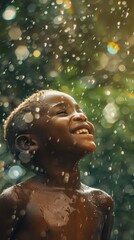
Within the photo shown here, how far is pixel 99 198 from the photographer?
2.68 m

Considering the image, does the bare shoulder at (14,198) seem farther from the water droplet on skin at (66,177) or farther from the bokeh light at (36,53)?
the bokeh light at (36,53)

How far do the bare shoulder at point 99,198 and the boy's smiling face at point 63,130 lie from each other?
252mm

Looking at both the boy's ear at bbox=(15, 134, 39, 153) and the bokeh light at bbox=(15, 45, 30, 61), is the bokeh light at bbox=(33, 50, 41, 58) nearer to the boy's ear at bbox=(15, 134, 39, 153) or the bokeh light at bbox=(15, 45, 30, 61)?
the bokeh light at bbox=(15, 45, 30, 61)

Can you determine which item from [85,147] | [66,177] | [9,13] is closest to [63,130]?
[85,147]

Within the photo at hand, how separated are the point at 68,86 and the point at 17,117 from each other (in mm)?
3736

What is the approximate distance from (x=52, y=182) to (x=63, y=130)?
282mm

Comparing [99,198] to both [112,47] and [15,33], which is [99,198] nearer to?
[112,47]

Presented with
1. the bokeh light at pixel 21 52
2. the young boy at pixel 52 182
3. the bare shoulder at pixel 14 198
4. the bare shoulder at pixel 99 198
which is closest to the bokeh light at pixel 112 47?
the bokeh light at pixel 21 52

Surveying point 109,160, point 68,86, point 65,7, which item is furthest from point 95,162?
point 65,7

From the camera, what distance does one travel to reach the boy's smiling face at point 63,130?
2.53m

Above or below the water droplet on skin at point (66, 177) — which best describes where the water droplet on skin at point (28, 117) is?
above

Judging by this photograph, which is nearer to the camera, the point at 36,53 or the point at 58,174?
the point at 58,174

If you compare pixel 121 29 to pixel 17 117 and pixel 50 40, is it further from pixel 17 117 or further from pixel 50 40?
pixel 17 117

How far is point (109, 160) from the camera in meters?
6.48
